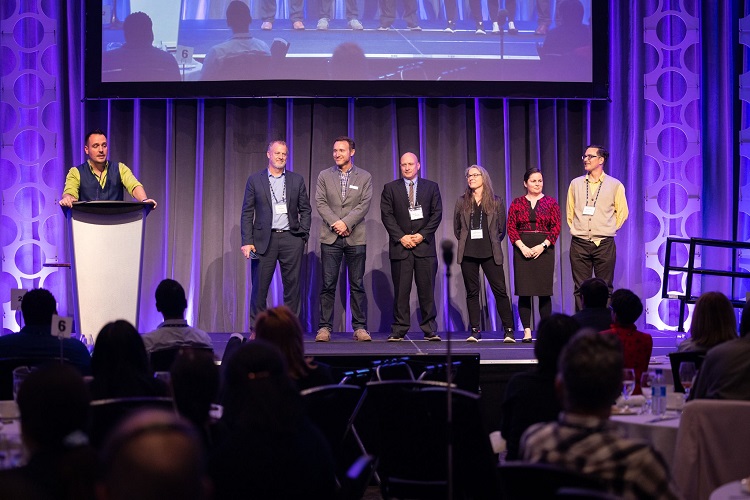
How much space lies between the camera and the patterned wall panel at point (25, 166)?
888 centimetres

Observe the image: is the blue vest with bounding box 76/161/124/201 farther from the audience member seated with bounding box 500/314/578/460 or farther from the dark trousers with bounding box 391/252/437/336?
the audience member seated with bounding box 500/314/578/460

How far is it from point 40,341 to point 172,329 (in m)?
0.71

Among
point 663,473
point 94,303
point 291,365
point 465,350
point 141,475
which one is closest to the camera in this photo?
point 141,475

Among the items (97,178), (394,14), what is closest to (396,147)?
(394,14)

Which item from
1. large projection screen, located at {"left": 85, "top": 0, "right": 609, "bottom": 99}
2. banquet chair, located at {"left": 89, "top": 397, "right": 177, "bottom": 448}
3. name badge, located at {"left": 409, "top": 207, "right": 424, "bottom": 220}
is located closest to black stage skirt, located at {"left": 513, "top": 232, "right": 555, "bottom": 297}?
name badge, located at {"left": 409, "top": 207, "right": 424, "bottom": 220}

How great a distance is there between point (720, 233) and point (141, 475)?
868 cm

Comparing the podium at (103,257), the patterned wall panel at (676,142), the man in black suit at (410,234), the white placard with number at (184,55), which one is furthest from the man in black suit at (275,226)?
the patterned wall panel at (676,142)

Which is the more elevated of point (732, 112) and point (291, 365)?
point (732, 112)

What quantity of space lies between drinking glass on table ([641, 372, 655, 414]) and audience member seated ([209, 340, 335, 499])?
201 centimetres

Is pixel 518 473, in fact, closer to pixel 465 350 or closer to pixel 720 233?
pixel 465 350

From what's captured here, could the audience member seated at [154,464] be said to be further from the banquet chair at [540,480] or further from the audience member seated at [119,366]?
the audience member seated at [119,366]

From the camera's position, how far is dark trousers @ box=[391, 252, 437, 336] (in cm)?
788

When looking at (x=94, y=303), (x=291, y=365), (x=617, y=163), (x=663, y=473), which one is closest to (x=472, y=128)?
(x=617, y=163)

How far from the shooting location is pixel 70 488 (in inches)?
73.2
